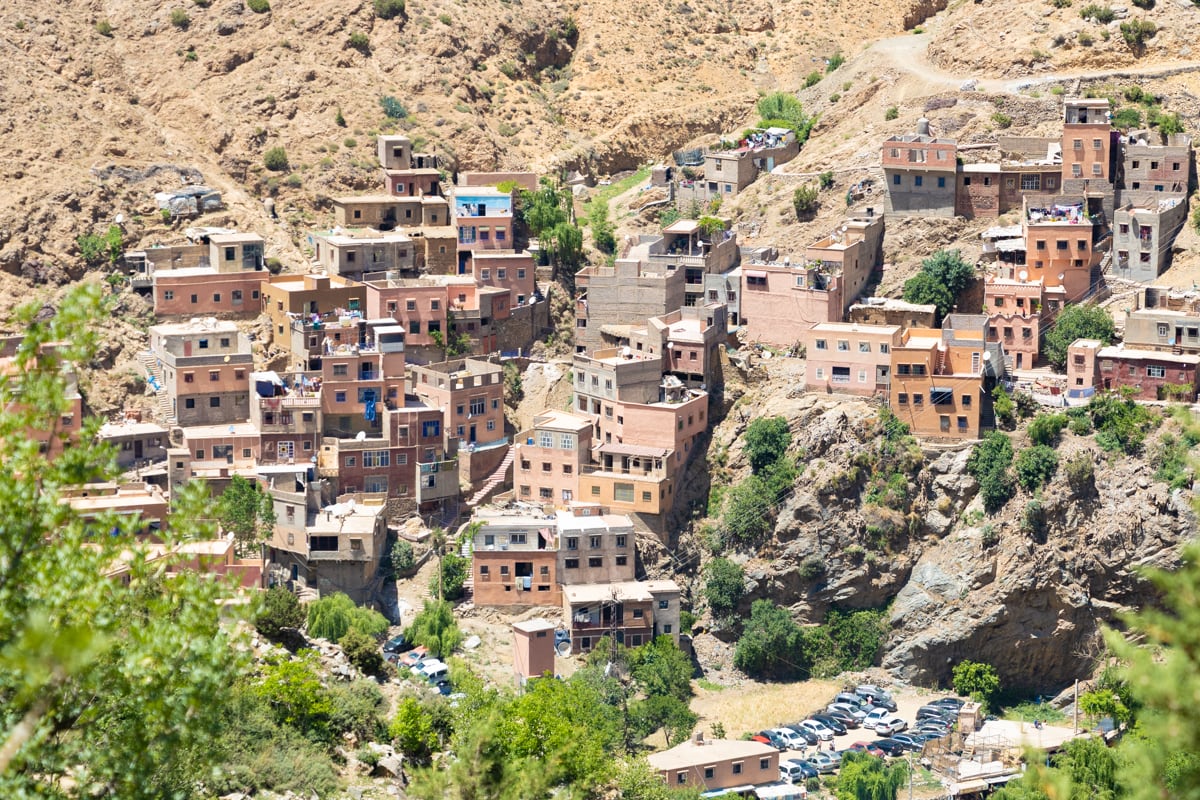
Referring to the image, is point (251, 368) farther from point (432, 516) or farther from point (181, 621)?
point (181, 621)

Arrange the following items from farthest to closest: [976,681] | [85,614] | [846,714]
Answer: [976,681] < [846,714] < [85,614]

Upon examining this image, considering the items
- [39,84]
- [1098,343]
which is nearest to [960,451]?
[1098,343]

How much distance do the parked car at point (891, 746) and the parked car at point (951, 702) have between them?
2.80 meters

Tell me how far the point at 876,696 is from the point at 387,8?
3609cm

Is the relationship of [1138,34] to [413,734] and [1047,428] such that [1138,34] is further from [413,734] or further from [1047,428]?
[413,734]

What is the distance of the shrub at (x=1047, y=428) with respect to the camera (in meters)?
54.8

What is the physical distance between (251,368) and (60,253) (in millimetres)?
9328

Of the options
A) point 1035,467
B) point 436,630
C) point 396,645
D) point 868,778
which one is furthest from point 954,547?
point 396,645

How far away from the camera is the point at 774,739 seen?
4928cm

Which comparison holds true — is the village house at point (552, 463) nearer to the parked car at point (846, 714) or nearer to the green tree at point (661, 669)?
the green tree at point (661, 669)

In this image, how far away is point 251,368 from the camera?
182 ft

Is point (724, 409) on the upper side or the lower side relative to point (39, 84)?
lower

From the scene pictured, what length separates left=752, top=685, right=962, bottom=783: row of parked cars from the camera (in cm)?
4825

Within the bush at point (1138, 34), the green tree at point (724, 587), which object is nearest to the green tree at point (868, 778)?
the green tree at point (724, 587)
